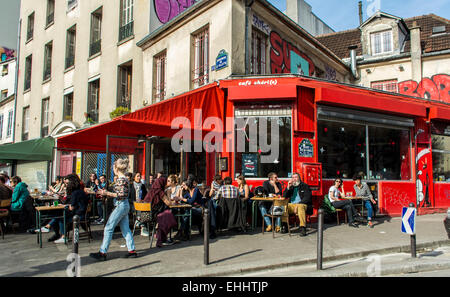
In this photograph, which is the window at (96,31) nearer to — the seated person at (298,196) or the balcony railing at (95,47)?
the balcony railing at (95,47)

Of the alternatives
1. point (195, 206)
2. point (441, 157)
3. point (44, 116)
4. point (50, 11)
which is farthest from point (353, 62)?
point (50, 11)

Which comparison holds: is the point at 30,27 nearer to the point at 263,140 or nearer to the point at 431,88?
the point at 263,140

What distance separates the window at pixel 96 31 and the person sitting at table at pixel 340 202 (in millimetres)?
12226

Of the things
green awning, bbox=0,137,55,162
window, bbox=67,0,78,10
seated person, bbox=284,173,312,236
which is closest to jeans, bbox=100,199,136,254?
seated person, bbox=284,173,312,236

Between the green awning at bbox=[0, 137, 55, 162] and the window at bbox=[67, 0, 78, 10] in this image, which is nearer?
the green awning at bbox=[0, 137, 55, 162]

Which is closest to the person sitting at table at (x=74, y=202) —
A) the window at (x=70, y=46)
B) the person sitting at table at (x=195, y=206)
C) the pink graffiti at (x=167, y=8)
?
the person sitting at table at (x=195, y=206)

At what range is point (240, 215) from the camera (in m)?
7.52

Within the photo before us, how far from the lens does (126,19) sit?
1395 cm

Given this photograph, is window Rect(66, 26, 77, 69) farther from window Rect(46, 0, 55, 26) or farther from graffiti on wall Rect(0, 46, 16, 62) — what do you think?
graffiti on wall Rect(0, 46, 16, 62)

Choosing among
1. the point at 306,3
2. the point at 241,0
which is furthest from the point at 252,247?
the point at 306,3

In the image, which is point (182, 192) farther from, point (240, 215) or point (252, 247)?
point (252, 247)

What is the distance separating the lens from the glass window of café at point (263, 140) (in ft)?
30.0

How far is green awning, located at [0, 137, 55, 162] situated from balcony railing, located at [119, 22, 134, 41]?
5.37 meters

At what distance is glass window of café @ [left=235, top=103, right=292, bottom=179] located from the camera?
9.15m
